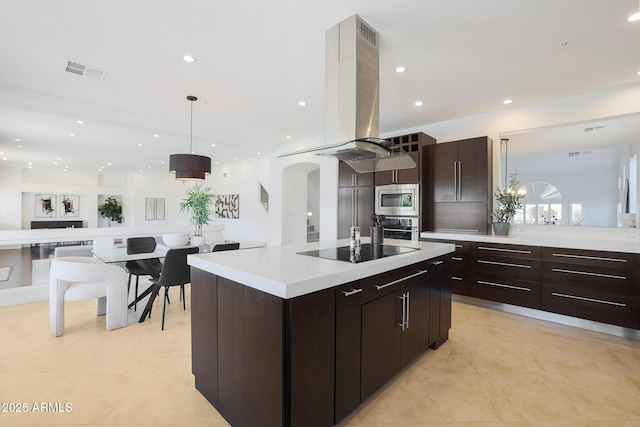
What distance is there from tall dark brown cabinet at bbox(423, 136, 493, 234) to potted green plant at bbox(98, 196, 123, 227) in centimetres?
1299

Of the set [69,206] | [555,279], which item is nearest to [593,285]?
[555,279]

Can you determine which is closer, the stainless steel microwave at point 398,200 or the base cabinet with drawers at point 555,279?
the base cabinet with drawers at point 555,279

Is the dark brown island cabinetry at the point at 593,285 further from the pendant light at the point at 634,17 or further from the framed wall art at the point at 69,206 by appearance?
the framed wall art at the point at 69,206

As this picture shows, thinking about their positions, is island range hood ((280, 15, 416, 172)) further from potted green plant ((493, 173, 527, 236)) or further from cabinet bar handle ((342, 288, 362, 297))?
potted green plant ((493, 173, 527, 236))

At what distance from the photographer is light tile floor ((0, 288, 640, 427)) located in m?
1.71

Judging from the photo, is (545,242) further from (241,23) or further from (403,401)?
(241,23)

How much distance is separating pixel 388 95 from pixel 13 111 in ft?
18.4

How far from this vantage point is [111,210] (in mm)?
12078

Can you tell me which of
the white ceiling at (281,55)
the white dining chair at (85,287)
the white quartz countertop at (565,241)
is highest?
the white ceiling at (281,55)

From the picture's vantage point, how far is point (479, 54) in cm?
268

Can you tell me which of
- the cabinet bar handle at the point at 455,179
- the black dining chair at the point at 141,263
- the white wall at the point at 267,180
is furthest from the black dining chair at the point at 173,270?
the cabinet bar handle at the point at 455,179

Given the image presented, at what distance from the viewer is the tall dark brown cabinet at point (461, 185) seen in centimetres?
391

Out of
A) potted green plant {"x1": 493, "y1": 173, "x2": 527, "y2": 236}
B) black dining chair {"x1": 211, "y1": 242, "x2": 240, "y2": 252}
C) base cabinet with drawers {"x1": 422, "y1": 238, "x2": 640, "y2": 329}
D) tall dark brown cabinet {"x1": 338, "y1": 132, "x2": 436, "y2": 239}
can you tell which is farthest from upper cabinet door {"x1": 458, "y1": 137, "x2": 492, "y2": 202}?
black dining chair {"x1": 211, "y1": 242, "x2": 240, "y2": 252}

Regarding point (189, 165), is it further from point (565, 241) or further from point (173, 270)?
point (565, 241)
